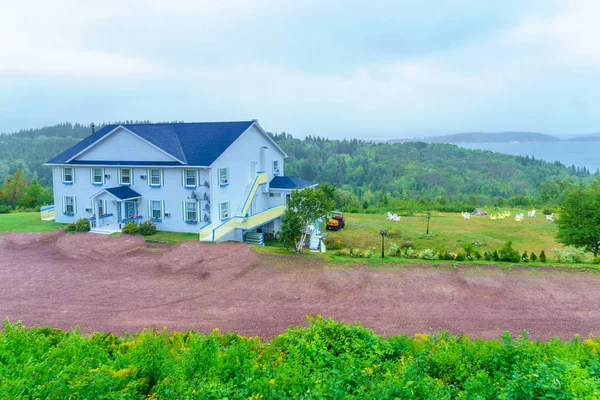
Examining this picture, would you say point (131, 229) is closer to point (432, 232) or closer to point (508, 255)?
point (508, 255)

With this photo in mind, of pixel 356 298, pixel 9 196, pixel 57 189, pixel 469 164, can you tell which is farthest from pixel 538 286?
pixel 469 164

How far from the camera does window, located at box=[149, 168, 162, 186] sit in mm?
22578

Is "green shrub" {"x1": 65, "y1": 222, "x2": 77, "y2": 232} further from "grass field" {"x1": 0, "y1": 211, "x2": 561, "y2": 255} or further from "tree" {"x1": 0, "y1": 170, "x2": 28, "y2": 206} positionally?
"tree" {"x1": 0, "y1": 170, "x2": 28, "y2": 206}

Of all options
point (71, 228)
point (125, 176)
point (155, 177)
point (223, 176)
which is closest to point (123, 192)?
point (125, 176)

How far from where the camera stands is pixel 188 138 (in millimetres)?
24000

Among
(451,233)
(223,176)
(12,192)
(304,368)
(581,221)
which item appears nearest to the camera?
(304,368)

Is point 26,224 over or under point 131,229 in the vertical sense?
under

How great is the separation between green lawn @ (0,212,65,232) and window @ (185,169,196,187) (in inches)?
327

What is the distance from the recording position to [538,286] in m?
13.8

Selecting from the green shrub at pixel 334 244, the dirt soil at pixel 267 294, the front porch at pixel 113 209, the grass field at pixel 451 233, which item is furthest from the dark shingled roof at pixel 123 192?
the grass field at pixel 451 233

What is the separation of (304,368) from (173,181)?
58.2 feet

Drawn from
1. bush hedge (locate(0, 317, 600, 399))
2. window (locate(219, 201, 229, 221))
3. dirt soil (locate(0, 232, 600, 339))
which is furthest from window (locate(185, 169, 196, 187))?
bush hedge (locate(0, 317, 600, 399))

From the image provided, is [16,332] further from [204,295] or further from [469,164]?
[469,164]

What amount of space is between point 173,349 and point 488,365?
18.7ft
